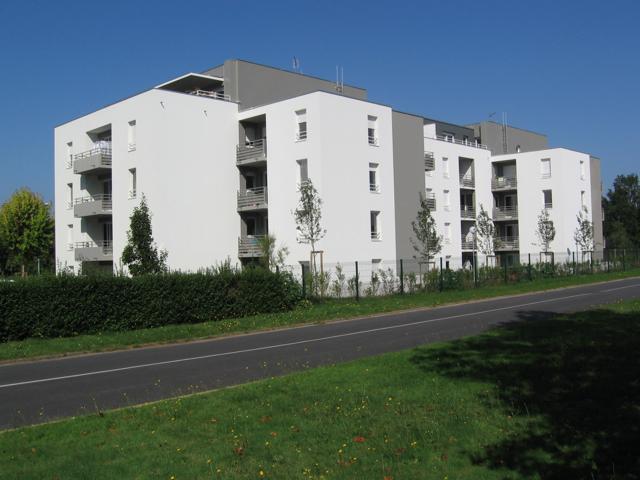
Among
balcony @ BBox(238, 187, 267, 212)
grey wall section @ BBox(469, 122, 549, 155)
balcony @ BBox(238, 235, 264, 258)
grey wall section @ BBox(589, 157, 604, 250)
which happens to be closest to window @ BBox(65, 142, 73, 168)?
balcony @ BBox(238, 187, 267, 212)

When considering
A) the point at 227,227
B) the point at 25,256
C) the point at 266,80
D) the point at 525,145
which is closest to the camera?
the point at 227,227

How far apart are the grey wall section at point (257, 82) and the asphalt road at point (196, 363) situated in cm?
2337

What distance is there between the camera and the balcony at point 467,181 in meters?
52.6

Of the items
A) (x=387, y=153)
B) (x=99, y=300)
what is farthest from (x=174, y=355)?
(x=387, y=153)

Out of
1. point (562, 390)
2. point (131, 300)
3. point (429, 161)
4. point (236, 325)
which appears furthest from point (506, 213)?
point (562, 390)

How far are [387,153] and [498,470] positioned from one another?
115 feet

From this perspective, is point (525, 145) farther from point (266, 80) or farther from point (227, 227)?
point (227, 227)

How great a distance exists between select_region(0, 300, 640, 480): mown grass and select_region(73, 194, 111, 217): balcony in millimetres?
32762

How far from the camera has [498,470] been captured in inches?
212

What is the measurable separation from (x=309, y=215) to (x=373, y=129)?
9.46m

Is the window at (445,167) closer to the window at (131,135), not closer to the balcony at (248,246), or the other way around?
the balcony at (248,246)

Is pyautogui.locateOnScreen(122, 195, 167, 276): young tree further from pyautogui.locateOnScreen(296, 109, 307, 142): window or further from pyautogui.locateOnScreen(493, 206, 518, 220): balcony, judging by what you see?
pyautogui.locateOnScreen(493, 206, 518, 220): balcony

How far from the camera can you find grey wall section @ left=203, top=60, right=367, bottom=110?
40406 mm

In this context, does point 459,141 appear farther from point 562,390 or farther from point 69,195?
point 562,390
